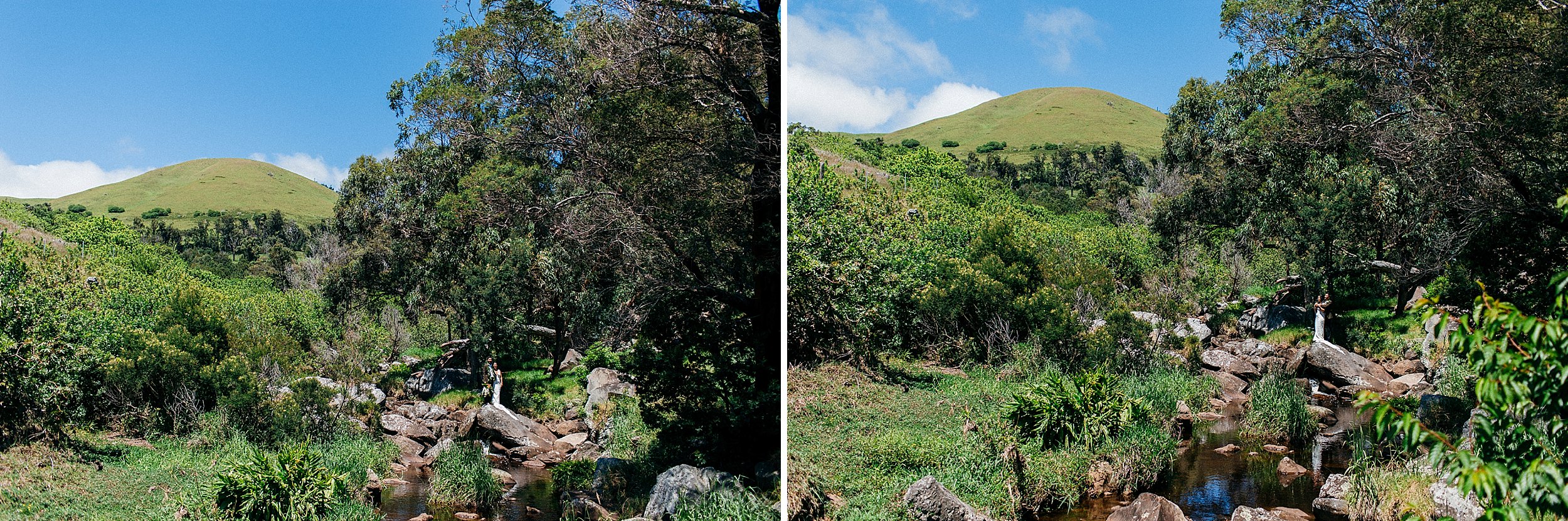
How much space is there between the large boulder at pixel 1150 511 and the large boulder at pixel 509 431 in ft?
25.4

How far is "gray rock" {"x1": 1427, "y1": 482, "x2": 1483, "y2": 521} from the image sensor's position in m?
5.39

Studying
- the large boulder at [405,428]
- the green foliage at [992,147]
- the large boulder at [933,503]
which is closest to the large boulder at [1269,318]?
the large boulder at [933,503]

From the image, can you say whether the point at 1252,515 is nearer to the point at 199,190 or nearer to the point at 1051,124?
the point at 199,190

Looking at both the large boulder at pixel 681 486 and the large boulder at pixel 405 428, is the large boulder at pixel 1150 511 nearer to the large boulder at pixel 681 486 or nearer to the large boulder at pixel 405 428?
the large boulder at pixel 681 486

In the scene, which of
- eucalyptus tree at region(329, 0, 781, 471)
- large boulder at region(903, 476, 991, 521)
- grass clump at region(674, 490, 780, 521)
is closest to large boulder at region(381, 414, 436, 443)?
eucalyptus tree at region(329, 0, 781, 471)

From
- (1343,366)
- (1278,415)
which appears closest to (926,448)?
(1278,415)

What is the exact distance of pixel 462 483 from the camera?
898 centimetres

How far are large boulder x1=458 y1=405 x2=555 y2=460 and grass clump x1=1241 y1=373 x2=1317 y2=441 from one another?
29.7 ft

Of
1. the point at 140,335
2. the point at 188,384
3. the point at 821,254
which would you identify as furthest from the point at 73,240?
the point at 821,254

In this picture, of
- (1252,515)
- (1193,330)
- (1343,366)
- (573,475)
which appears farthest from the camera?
(1193,330)

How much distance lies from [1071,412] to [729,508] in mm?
4102

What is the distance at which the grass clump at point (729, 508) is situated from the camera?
4402 mm

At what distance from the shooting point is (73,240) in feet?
24.0

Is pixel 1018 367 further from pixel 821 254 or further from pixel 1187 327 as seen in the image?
pixel 1187 327
